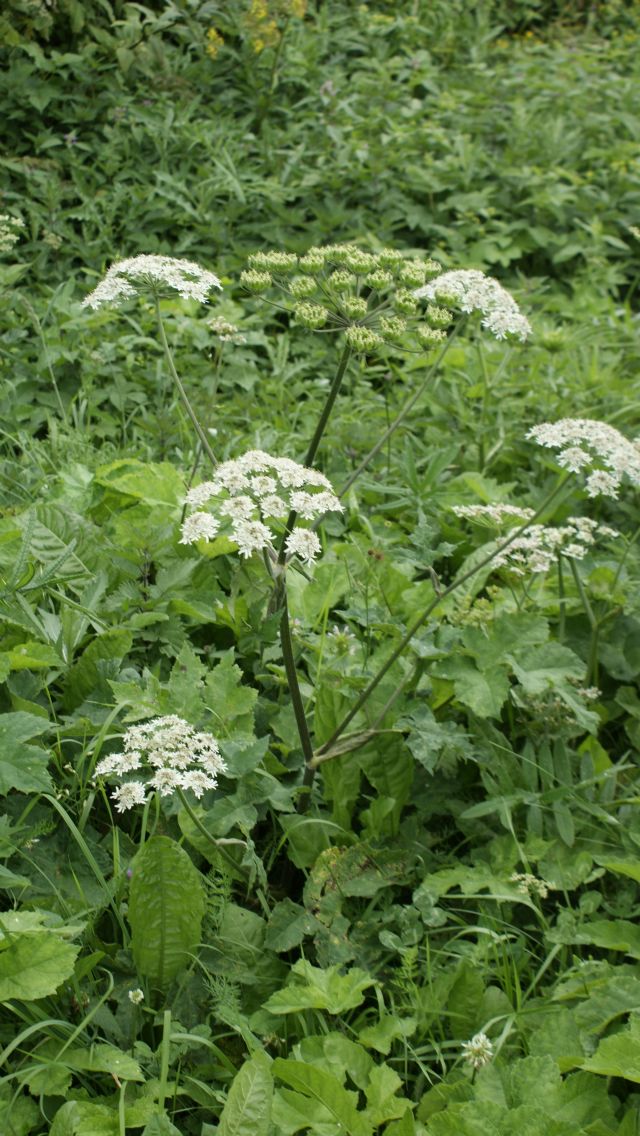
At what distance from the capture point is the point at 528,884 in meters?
1.83

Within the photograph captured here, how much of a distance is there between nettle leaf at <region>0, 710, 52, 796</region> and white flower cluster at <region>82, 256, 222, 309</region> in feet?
2.59

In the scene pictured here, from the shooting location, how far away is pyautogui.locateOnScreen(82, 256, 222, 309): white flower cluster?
1.88 meters

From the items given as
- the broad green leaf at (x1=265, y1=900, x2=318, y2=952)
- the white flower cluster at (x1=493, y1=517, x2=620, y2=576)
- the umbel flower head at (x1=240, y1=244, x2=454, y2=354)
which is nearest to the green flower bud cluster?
the umbel flower head at (x1=240, y1=244, x2=454, y2=354)

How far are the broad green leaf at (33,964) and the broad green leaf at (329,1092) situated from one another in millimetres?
351

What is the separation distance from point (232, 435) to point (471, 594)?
111 cm

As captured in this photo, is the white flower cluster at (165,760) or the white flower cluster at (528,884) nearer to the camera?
the white flower cluster at (165,760)

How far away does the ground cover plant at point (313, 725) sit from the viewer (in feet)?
5.18

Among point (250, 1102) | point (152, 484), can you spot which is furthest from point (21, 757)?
point (152, 484)

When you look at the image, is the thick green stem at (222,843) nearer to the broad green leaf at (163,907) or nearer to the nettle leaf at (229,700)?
the broad green leaf at (163,907)

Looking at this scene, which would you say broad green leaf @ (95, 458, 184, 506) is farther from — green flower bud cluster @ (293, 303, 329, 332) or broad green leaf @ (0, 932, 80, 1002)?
broad green leaf @ (0, 932, 80, 1002)

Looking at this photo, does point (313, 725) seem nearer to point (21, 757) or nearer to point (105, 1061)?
point (21, 757)

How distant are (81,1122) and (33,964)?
23cm

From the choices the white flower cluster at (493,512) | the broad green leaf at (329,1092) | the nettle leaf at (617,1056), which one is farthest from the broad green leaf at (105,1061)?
the white flower cluster at (493,512)

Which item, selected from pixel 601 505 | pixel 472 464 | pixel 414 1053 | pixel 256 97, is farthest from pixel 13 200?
pixel 414 1053
